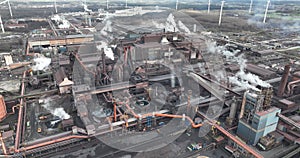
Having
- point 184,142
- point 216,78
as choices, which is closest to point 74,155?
point 184,142

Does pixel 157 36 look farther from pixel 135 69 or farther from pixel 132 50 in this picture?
pixel 135 69

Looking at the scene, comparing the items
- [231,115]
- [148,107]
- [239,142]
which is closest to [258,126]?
[239,142]

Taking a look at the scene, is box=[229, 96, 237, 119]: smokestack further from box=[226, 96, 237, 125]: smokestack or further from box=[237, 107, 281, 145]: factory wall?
box=[237, 107, 281, 145]: factory wall

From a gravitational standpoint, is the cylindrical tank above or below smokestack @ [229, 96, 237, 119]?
below

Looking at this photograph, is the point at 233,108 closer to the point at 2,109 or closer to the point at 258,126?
the point at 258,126

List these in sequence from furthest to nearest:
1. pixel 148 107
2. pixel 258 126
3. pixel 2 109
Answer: pixel 148 107 < pixel 2 109 < pixel 258 126

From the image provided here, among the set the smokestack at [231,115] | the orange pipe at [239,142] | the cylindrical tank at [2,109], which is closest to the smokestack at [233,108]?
the smokestack at [231,115]

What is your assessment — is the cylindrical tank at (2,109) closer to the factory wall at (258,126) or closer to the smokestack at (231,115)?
the smokestack at (231,115)

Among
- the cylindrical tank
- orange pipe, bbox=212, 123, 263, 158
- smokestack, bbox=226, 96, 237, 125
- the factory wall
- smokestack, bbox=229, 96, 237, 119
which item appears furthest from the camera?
the cylindrical tank

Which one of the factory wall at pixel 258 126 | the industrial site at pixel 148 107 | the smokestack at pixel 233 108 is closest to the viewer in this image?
the factory wall at pixel 258 126

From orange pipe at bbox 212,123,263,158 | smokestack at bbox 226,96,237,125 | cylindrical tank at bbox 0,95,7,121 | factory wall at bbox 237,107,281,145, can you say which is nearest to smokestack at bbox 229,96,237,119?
smokestack at bbox 226,96,237,125

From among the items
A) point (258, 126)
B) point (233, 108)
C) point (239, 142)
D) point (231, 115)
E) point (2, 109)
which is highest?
point (233, 108)
